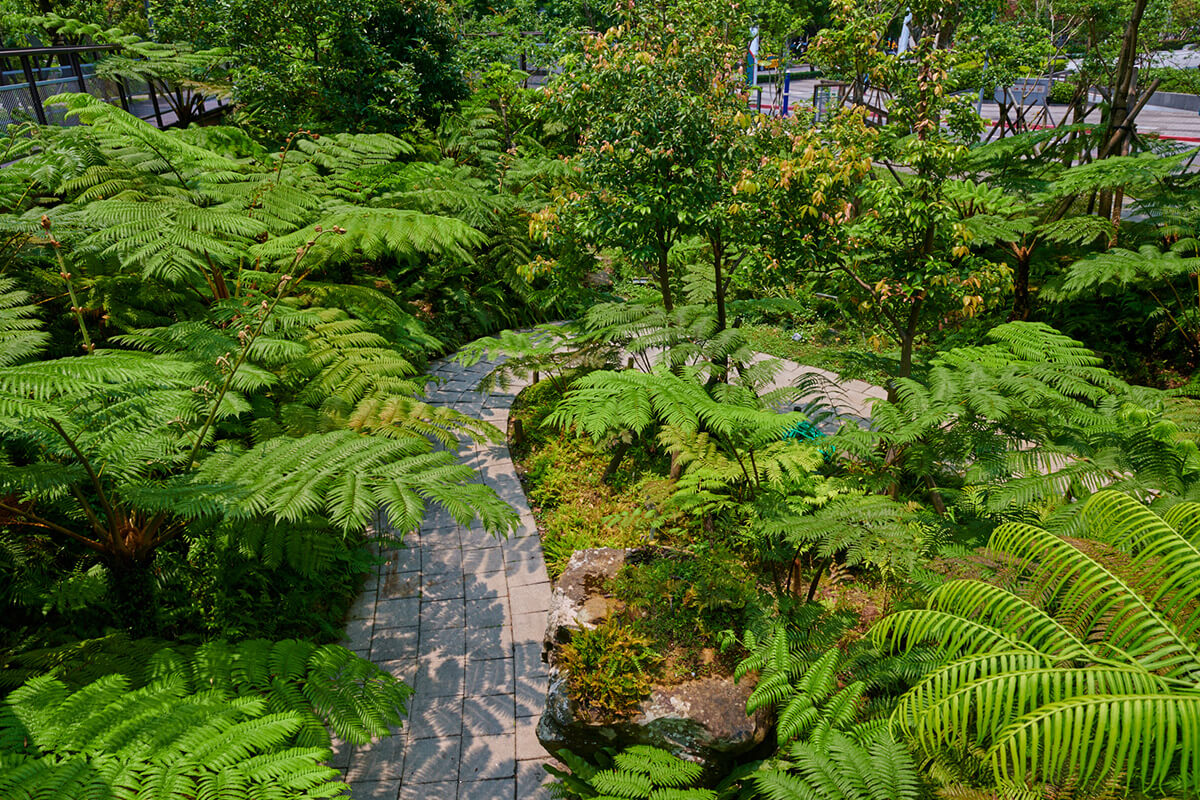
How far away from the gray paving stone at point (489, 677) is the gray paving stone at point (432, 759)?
0.97ft

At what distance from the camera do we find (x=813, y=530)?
320cm

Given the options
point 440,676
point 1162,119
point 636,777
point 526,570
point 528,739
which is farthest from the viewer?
point 1162,119

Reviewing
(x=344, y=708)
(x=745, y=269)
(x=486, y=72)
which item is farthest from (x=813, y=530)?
(x=486, y=72)

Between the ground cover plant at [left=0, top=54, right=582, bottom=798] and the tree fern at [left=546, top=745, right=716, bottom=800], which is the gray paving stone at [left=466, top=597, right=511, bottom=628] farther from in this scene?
the tree fern at [left=546, top=745, right=716, bottom=800]

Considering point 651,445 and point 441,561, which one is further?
point 651,445

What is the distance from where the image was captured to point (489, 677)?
3816mm

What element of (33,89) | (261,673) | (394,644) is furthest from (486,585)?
(33,89)

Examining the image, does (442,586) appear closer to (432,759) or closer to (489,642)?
(489,642)

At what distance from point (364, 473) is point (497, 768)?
1607 mm

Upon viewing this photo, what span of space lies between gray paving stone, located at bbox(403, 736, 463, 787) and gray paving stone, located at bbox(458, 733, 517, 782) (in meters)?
0.04

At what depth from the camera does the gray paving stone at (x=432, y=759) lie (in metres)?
3.31

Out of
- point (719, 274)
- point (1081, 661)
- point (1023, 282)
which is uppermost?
point (719, 274)

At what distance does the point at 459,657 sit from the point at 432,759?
0.62 metres

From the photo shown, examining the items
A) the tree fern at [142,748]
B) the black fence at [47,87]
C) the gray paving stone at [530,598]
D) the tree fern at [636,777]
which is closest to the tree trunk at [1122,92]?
the gray paving stone at [530,598]
